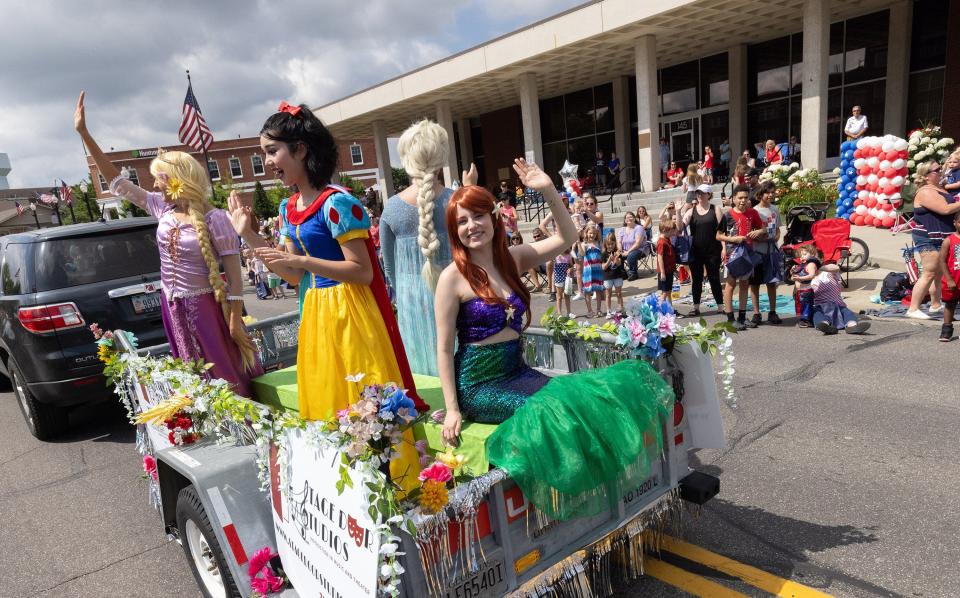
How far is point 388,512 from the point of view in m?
1.67

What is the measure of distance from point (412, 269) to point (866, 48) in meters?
22.3

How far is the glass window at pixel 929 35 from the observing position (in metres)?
17.9

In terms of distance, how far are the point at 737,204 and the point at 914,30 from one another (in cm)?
1675

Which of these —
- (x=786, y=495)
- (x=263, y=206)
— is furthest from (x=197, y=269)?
(x=263, y=206)

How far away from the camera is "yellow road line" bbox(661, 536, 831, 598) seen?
264 centimetres

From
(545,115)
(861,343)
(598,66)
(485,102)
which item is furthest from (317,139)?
(545,115)

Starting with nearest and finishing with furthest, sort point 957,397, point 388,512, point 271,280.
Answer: point 388,512
point 957,397
point 271,280

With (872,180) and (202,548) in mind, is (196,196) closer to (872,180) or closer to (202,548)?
(202,548)

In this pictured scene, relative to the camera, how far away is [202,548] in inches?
108

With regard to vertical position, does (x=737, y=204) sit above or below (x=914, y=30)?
below

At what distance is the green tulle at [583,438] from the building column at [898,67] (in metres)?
21.8

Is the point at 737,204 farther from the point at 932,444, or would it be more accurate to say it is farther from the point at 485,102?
the point at 485,102

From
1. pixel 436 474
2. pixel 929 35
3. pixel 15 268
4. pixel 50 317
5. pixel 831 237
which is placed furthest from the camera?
pixel 929 35

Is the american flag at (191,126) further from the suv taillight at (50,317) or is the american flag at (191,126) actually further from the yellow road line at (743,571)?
the yellow road line at (743,571)
